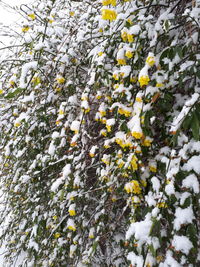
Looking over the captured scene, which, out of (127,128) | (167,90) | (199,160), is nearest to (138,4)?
(167,90)

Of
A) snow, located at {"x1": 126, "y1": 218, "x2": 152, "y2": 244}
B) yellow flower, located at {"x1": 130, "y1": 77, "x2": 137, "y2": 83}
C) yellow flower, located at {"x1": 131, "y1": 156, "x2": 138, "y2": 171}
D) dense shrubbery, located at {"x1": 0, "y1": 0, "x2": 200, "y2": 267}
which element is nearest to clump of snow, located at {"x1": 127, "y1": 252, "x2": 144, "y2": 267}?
dense shrubbery, located at {"x1": 0, "y1": 0, "x2": 200, "y2": 267}

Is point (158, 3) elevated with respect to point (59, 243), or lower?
elevated

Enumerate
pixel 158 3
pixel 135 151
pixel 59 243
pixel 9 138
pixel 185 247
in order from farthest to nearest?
1. pixel 9 138
2. pixel 59 243
3. pixel 158 3
4. pixel 135 151
5. pixel 185 247

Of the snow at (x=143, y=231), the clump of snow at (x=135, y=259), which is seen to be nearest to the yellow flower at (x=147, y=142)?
the snow at (x=143, y=231)

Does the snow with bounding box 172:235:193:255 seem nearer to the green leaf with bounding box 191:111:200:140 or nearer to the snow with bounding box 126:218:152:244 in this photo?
the snow with bounding box 126:218:152:244

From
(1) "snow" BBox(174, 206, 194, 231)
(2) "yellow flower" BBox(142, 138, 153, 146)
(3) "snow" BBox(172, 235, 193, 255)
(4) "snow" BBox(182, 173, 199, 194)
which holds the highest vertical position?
(2) "yellow flower" BBox(142, 138, 153, 146)

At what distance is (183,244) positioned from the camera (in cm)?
108

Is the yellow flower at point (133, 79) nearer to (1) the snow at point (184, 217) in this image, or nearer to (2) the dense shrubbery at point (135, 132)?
(2) the dense shrubbery at point (135, 132)

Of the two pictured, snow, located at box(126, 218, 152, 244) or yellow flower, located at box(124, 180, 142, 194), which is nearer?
snow, located at box(126, 218, 152, 244)

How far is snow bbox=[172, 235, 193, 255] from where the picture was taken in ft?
3.52

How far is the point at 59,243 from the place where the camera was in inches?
88.7

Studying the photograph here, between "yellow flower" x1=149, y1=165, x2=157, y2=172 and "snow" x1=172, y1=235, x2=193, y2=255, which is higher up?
"yellow flower" x1=149, y1=165, x2=157, y2=172

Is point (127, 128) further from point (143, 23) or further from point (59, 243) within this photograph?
point (59, 243)

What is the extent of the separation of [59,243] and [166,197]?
1.44 m
